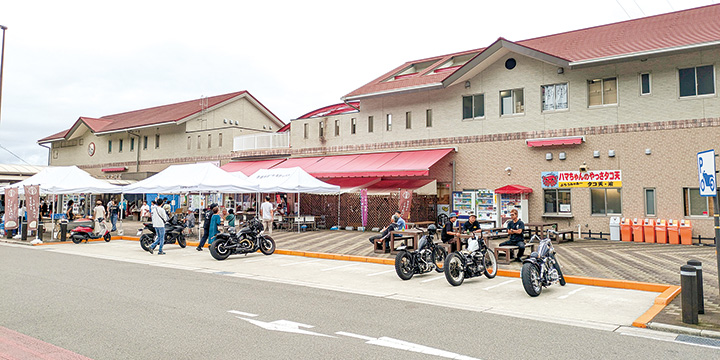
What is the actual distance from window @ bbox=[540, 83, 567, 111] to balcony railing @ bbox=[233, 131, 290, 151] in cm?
1646

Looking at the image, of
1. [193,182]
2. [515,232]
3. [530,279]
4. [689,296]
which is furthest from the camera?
[193,182]

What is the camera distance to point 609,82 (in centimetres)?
2058

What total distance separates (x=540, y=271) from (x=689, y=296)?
113 inches

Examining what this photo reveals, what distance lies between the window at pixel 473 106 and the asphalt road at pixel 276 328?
16570 millimetres

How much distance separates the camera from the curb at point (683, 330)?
6.35 m

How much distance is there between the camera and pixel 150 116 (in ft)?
138

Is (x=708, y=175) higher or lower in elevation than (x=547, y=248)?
higher

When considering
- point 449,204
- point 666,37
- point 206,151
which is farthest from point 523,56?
point 206,151

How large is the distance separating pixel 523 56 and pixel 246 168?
716 inches

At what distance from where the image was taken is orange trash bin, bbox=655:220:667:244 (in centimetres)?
1838

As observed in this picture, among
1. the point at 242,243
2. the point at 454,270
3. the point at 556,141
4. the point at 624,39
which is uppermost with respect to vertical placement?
the point at 624,39

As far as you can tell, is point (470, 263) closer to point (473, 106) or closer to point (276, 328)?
point (276, 328)

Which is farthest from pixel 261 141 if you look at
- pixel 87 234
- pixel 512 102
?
pixel 512 102

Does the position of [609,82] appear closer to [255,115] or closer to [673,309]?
[673,309]
